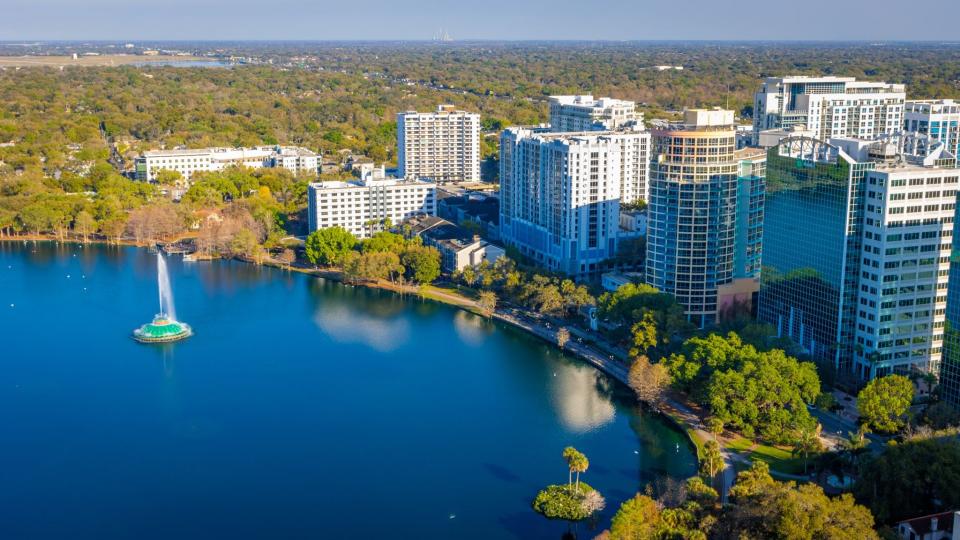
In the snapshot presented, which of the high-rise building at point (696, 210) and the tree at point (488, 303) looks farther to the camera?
the tree at point (488, 303)

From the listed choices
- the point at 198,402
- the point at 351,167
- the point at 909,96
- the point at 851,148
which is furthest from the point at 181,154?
the point at 909,96

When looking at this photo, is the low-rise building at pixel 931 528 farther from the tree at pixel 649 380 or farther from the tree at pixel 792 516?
the tree at pixel 649 380

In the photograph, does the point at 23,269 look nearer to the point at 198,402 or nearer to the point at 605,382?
the point at 198,402

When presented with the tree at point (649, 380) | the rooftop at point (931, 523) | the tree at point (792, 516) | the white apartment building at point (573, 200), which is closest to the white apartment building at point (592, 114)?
the white apartment building at point (573, 200)

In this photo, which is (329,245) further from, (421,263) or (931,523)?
(931,523)

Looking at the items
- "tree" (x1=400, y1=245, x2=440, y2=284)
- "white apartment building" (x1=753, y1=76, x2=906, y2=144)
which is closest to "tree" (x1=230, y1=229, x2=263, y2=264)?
"tree" (x1=400, y1=245, x2=440, y2=284)

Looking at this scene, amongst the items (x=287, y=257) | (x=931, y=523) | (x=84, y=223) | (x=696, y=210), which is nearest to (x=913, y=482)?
(x=931, y=523)
